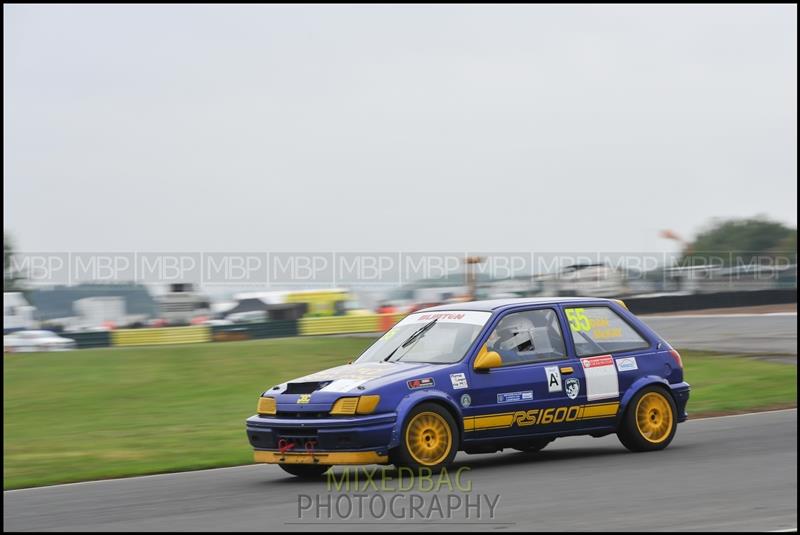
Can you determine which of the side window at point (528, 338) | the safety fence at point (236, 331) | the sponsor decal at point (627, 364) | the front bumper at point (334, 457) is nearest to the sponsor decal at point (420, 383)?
the front bumper at point (334, 457)

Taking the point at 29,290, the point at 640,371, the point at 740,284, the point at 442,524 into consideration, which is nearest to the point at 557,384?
the point at 640,371

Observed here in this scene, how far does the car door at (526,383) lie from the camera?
9500 mm

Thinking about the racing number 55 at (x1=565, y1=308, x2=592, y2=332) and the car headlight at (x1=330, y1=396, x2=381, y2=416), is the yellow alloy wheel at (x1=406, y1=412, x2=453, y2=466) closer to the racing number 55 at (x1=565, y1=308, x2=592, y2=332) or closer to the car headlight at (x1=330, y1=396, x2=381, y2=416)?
the car headlight at (x1=330, y1=396, x2=381, y2=416)

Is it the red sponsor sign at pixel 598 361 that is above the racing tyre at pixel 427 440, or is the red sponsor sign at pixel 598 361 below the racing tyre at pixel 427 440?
above

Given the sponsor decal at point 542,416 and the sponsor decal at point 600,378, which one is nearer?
the sponsor decal at point 542,416

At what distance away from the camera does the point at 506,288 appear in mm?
33438

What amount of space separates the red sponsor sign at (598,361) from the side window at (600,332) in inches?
2.5

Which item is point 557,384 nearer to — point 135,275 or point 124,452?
point 124,452

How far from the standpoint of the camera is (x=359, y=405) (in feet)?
29.1

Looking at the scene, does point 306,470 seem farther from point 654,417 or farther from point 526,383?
point 654,417

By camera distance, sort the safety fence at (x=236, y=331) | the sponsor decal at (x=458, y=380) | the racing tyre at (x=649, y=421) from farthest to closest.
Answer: the safety fence at (x=236, y=331)
the racing tyre at (x=649, y=421)
the sponsor decal at (x=458, y=380)

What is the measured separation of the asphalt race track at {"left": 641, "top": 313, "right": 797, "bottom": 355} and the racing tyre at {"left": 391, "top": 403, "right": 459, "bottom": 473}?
54.0 feet

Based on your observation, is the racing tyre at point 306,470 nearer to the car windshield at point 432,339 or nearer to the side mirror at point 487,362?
the car windshield at point 432,339

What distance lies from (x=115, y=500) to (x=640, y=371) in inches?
184
